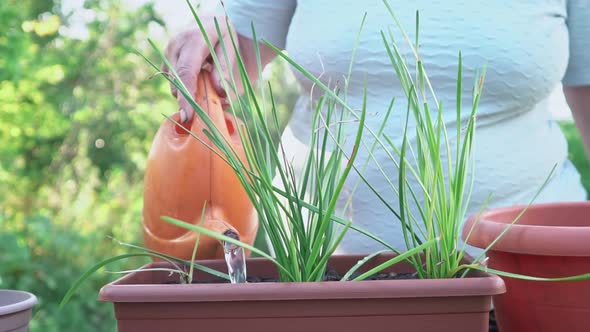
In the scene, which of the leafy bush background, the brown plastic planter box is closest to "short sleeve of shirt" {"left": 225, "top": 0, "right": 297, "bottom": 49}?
the brown plastic planter box

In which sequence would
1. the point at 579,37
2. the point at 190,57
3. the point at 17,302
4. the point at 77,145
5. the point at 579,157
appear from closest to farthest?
1. the point at 17,302
2. the point at 190,57
3. the point at 579,37
4. the point at 579,157
5. the point at 77,145

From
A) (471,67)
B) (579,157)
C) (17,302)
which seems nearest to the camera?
(17,302)

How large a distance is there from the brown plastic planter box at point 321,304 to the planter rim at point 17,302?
3.8 inches

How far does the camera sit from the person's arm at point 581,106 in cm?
121

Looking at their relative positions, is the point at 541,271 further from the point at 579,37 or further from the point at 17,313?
the point at 579,37

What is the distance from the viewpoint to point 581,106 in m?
1.22

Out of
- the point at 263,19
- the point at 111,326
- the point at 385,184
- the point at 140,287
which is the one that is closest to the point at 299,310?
the point at 140,287

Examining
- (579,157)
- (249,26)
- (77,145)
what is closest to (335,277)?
(249,26)

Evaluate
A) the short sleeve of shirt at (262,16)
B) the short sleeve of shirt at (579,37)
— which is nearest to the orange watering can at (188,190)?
the short sleeve of shirt at (262,16)

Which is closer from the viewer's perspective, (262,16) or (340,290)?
(340,290)

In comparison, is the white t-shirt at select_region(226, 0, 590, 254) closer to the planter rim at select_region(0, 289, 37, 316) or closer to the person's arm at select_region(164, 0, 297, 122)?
the person's arm at select_region(164, 0, 297, 122)

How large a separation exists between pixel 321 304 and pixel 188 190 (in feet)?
0.94

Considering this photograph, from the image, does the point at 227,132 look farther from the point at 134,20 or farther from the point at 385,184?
the point at 134,20

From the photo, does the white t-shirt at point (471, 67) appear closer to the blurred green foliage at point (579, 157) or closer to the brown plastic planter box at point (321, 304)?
the brown plastic planter box at point (321, 304)
